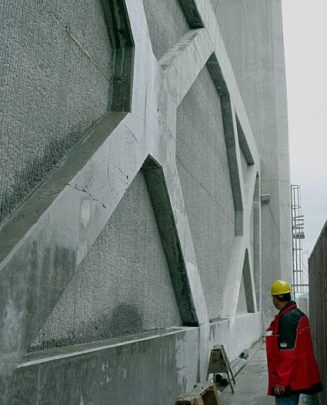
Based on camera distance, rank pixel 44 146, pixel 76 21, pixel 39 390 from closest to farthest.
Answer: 1. pixel 39 390
2. pixel 44 146
3. pixel 76 21

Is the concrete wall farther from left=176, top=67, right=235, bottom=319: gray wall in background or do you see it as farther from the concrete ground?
the concrete ground

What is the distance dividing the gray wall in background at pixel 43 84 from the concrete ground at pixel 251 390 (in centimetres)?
477

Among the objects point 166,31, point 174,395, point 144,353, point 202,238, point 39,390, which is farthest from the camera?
point 202,238

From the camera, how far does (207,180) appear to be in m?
9.08

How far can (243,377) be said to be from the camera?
899 centimetres

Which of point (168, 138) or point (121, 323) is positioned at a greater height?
point (168, 138)

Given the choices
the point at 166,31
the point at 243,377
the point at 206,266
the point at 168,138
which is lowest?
the point at 243,377

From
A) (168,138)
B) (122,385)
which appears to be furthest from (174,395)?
(168,138)

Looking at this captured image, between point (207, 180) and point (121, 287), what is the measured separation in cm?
479

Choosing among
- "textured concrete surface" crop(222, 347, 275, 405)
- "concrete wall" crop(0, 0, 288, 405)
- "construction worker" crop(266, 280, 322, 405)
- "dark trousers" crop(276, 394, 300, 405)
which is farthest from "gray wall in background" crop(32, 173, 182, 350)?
"textured concrete surface" crop(222, 347, 275, 405)

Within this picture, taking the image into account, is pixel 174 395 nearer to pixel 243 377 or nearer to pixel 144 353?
pixel 144 353

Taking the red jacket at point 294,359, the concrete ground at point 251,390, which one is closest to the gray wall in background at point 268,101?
the concrete ground at point 251,390

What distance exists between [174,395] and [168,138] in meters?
3.05

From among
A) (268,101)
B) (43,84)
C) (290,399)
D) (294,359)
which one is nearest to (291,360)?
A: (294,359)
